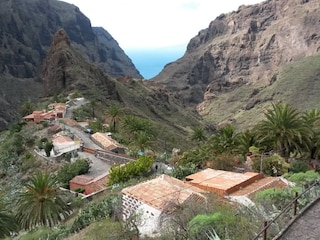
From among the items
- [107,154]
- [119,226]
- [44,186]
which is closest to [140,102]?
[107,154]

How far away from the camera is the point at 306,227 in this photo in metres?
11.2

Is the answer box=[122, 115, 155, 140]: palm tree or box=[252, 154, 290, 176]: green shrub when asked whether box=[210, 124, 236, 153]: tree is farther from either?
box=[122, 115, 155, 140]: palm tree

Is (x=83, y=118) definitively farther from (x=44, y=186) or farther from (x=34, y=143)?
(x=44, y=186)

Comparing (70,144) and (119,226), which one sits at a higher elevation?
(119,226)

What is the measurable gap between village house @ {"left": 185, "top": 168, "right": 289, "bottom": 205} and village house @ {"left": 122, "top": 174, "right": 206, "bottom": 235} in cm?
106

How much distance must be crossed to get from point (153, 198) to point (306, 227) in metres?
8.38

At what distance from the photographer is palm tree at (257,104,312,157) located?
30672 millimetres

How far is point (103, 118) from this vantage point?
76.9 m

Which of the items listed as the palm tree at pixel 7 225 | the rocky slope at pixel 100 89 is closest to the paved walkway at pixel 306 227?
the palm tree at pixel 7 225

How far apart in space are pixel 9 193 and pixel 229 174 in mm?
24187

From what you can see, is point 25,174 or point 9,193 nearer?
point 9,193

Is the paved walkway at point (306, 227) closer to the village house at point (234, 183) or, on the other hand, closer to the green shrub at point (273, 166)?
the village house at point (234, 183)

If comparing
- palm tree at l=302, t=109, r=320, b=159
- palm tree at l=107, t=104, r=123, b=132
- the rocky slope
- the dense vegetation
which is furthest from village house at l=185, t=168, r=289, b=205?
the rocky slope

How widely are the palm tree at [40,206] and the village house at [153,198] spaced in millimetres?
7977
